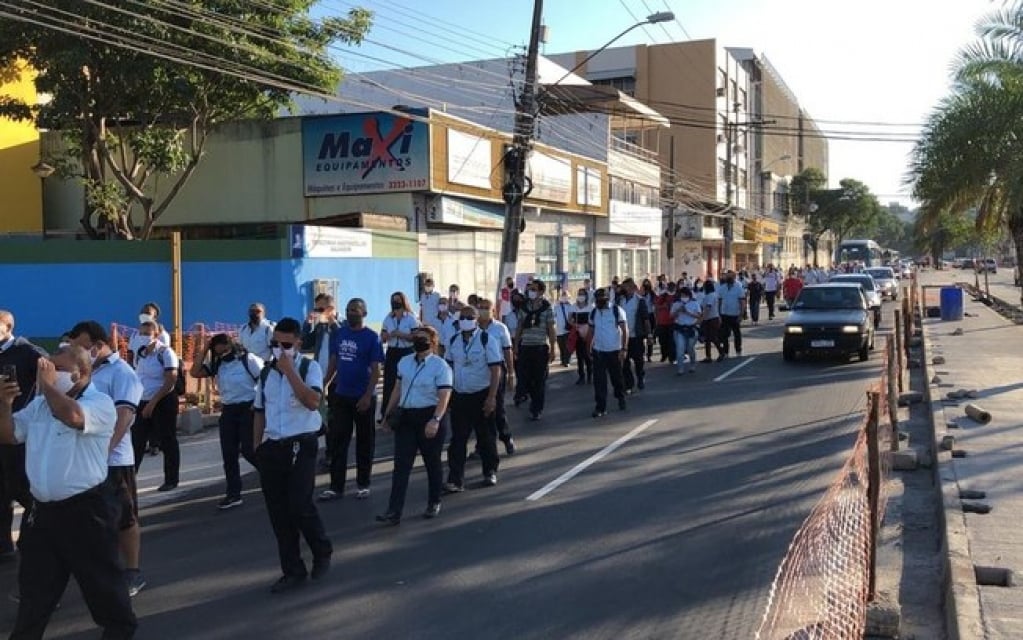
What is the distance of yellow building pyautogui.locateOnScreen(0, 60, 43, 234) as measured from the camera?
23.8 meters

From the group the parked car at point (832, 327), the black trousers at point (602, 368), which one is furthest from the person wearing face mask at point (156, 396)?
the parked car at point (832, 327)

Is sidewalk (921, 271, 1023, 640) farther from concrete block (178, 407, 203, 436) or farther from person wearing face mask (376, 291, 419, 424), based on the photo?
concrete block (178, 407, 203, 436)

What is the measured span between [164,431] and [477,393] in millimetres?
2884

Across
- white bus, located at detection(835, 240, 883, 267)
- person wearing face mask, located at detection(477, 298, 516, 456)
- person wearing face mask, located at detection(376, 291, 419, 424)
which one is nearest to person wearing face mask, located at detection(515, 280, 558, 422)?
person wearing face mask, located at detection(477, 298, 516, 456)

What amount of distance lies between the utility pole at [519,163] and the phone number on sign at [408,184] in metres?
2.60

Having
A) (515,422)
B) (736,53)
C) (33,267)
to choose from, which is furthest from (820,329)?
(736,53)

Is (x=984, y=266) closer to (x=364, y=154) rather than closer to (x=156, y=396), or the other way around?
(x=364, y=154)

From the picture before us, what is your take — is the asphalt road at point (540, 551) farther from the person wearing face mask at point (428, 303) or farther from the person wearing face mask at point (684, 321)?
the person wearing face mask at point (684, 321)

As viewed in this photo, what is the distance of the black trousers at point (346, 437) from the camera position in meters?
8.34

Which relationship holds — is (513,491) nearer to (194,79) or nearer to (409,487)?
(409,487)

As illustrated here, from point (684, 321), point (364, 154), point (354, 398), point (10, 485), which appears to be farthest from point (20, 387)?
point (364, 154)

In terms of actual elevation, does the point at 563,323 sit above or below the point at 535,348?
above

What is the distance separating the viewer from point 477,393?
8.65m

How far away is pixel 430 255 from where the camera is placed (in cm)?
2331
